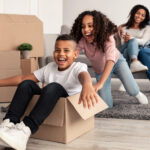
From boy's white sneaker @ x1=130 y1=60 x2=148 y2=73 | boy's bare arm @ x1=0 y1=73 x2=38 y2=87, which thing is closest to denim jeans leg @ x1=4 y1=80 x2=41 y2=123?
boy's bare arm @ x1=0 y1=73 x2=38 y2=87

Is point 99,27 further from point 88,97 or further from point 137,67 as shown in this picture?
point 137,67

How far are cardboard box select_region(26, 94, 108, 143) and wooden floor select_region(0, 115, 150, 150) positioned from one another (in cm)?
3

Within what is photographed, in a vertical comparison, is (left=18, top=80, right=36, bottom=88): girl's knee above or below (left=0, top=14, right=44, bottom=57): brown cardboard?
below

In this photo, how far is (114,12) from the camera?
175 inches

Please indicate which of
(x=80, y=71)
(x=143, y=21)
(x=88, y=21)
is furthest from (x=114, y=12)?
(x=80, y=71)

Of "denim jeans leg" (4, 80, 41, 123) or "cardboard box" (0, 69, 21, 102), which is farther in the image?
"cardboard box" (0, 69, 21, 102)

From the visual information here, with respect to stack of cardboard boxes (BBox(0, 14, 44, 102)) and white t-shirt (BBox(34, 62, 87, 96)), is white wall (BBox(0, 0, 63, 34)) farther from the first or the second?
white t-shirt (BBox(34, 62, 87, 96))

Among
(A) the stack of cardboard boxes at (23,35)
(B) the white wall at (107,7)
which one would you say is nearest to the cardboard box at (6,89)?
(A) the stack of cardboard boxes at (23,35)

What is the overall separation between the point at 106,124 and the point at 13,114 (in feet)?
2.00

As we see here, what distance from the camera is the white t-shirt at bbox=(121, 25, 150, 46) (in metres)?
2.80

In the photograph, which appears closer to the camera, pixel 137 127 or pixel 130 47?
pixel 137 127

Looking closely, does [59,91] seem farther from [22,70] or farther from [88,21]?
[22,70]

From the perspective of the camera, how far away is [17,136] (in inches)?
49.0

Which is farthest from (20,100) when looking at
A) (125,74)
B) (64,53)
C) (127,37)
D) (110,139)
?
(127,37)
